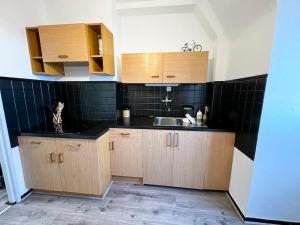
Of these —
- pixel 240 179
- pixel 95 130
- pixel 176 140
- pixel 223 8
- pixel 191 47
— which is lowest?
pixel 240 179

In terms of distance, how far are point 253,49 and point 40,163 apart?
9.08ft

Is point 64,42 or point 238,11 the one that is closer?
point 238,11

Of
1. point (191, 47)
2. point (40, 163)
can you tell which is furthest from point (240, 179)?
point (40, 163)

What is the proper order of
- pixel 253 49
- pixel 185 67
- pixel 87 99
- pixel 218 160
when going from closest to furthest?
1. pixel 253 49
2. pixel 218 160
3. pixel 185 67
4. pixel 87 99

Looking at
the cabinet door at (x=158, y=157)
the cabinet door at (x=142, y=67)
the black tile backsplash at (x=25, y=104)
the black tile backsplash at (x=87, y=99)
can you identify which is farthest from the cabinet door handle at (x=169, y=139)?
the black tile backsplash at (x=25, y=104)

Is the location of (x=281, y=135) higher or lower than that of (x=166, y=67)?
lower

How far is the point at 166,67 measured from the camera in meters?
2.01

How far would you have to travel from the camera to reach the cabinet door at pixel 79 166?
5.42 feet

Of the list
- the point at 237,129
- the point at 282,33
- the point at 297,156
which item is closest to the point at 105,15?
the point at 282,33

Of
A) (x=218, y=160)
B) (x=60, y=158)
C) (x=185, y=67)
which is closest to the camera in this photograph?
(x=60, y=158)

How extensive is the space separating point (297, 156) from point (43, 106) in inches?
121

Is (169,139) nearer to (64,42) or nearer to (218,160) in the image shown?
(218,160)

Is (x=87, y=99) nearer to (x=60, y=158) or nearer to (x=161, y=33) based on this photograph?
Answer: (x=60, y=158)

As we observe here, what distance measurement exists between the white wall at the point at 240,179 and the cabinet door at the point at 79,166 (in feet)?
5.41
